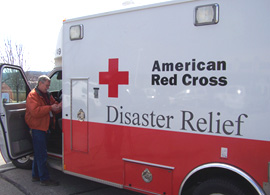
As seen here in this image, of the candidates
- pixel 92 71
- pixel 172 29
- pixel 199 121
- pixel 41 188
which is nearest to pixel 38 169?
pixel 41 188

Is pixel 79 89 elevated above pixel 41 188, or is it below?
above

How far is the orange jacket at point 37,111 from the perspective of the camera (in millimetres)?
3334

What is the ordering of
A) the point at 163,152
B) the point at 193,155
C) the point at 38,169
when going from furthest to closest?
the point at 38,169, the point at 163,152, the point at 193,155

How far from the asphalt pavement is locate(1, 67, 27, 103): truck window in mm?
1435

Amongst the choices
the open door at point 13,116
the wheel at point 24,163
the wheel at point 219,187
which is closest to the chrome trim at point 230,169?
the wheel at point 219,187

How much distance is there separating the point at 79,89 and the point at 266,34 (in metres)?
2.38

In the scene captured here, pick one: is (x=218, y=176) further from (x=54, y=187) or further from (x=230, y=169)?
(x=54, y=187)

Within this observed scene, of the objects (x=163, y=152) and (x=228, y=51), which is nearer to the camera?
(x=228, y=51)

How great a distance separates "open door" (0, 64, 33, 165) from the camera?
11.5 ft

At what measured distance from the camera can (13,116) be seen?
3.63 metres

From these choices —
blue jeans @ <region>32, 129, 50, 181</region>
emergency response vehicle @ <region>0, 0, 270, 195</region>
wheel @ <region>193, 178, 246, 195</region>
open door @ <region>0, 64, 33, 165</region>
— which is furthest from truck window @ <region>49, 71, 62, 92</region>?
wheel @ <region>193, 178, 246, 195</region>

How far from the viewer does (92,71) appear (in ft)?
9.92

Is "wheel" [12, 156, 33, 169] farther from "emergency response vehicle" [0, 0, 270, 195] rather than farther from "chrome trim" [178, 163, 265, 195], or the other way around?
"chrome trim" [178, 163, 265, 195]

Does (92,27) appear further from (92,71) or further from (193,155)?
(193,155)
